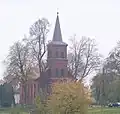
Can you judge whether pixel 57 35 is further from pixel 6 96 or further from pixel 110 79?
pixel 6 96

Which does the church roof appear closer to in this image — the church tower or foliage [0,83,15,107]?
the church tower

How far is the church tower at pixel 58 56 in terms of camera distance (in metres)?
92.1

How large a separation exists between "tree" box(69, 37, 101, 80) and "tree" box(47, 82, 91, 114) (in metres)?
33.2

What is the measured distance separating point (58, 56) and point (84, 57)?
12.9m

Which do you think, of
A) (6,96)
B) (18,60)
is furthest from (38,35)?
(6,96)

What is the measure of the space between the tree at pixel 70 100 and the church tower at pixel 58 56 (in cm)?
4444

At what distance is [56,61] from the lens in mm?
92938

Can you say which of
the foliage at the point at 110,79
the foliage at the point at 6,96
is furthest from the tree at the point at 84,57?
the foliage at the point at 6,96

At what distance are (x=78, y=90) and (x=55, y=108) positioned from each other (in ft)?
9.88

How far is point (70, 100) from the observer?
45.6 m

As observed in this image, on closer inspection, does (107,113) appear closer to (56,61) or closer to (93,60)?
(93,60)

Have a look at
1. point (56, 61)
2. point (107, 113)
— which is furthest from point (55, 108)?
point (56, 61)

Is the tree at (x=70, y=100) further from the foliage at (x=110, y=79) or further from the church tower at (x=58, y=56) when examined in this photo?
the church tower at (x=58, y=56)

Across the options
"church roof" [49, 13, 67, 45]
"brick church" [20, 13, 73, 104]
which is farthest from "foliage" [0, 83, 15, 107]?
"church roof" [49, 13, 67, 45]
